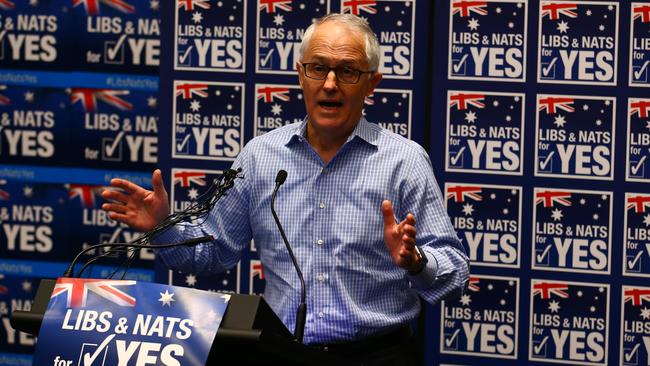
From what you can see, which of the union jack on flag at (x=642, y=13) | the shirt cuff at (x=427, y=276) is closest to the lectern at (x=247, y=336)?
the shirt cuff at (x=427, y=276)

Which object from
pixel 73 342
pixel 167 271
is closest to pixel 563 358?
pixel 167 271

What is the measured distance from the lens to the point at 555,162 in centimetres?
357

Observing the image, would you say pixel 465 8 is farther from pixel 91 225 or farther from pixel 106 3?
pixel 91 225

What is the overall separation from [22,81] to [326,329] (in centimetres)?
245

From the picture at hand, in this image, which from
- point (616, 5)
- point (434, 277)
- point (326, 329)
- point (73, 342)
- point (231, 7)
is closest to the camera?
point (73, 342)

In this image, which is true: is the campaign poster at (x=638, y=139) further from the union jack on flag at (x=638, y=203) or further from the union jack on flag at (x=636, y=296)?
the union jack on flag at (x=636, y=296)

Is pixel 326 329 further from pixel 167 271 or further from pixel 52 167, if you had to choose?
pixel 52 167

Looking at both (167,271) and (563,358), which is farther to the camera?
(167,271)

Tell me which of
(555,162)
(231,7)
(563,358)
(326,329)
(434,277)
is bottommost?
(563,358)

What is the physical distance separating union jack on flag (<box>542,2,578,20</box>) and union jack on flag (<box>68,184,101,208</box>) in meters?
2.23

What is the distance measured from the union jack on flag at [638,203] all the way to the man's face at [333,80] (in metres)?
1.34

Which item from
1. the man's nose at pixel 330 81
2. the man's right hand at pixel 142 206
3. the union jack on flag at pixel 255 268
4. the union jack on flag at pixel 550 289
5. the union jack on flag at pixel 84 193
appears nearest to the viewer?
the man's right hand at pixel 142 206

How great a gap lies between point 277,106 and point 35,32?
4.47ft

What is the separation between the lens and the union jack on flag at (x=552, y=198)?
357 cm
